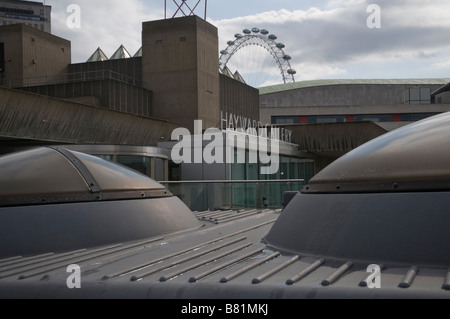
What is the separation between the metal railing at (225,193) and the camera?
16719 millimetres

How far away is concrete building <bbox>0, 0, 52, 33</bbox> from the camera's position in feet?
445

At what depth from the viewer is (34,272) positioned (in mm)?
3803

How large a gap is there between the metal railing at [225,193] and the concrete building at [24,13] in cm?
13033

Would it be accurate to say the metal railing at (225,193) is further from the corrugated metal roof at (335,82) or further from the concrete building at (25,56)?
the corrugated metal roof at (335,82)

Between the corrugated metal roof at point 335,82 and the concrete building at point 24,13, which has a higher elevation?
the concrete building at point 24,13

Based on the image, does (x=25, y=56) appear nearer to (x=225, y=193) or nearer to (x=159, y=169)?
(x=159, y=169)

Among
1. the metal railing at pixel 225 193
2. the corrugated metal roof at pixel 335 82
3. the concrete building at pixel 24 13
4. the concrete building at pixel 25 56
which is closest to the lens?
the metal railing at pixel 225 193

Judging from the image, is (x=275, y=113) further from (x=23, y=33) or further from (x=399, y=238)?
(x=399, y=238)

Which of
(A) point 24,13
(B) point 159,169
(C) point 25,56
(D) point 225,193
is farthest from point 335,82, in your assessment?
(A) point 24,13

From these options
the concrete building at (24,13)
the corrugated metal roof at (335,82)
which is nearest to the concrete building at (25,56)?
the corrugated metal roof at (335,82)

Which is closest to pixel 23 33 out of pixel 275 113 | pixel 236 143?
pixel 236 143
